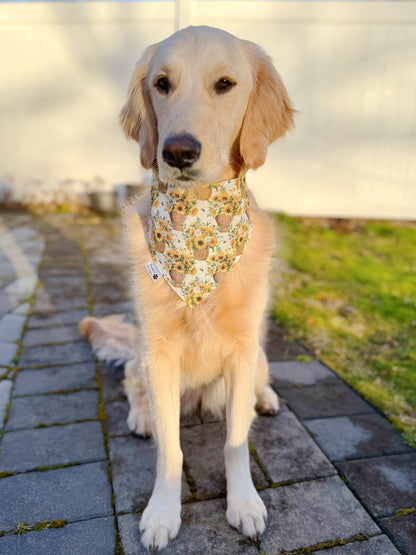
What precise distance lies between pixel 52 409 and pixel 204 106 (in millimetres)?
1838

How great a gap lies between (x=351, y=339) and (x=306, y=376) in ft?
2.43

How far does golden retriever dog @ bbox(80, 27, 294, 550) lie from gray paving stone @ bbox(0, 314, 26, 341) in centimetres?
178

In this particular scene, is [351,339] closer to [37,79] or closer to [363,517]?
[363,517]

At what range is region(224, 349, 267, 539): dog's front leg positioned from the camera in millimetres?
1886

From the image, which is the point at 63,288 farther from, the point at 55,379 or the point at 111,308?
the point at 55,379

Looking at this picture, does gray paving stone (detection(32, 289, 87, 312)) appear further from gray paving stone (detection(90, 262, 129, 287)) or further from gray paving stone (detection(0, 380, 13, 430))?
gray paving stone (detection(0, 380, 13, 430))

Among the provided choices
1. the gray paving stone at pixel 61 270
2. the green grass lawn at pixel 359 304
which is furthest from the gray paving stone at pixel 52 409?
the gray paving stone at pixel 61 270

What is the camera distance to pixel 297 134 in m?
6.93

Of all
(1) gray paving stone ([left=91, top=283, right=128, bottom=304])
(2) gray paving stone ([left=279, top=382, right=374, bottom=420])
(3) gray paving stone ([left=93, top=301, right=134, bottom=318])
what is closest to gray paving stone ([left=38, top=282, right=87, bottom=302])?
(1) gray paving stone ([left=91, top=283, right=128, bottom=304])

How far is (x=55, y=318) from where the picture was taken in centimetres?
375

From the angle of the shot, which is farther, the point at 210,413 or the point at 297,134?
the point at 297,134

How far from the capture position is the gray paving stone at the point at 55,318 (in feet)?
11.9

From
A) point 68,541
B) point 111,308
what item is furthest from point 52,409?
point 111,308

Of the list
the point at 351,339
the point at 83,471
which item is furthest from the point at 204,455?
the point at 351,339
